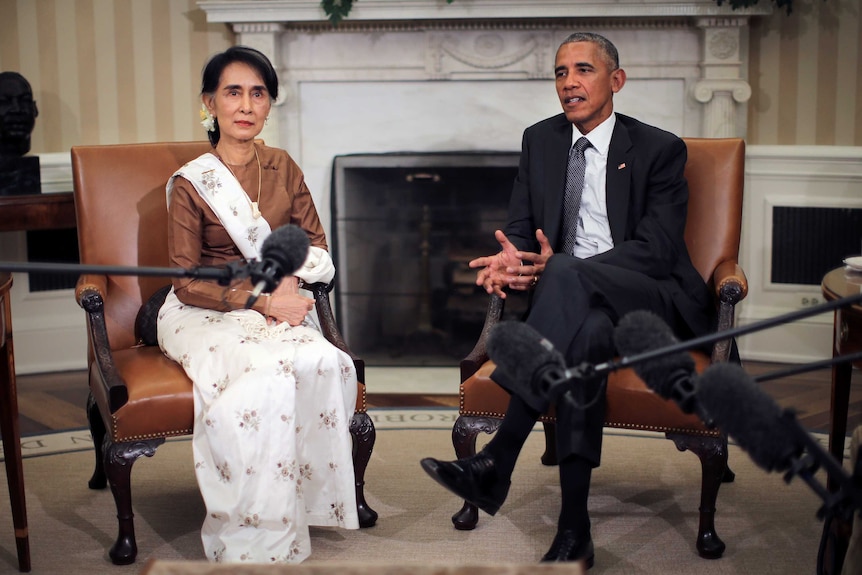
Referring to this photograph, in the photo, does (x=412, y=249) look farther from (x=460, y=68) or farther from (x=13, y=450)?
(x=13, y=450)

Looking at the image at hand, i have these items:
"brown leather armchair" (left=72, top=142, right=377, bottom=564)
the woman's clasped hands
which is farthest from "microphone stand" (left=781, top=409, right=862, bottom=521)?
the woman's clasped hands

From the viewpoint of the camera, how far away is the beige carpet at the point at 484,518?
2707 millimetres

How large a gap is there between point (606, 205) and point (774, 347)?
2.14 meters

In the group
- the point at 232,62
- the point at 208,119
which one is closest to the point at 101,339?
the point at 208,119

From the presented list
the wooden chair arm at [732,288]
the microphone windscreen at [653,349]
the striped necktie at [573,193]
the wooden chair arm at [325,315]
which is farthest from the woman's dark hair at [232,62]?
the microphone windscreen at [653,349]

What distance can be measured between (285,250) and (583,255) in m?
1.67

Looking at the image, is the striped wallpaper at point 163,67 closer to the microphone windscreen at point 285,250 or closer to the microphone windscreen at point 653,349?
the microphone windscreen at point 285,250

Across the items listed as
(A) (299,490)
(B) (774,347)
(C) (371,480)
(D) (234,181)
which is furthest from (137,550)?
(B) (774,347)

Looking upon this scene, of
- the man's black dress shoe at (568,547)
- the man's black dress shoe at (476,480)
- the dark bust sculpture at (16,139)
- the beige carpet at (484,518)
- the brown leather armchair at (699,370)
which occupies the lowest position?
the beige carpet at (484,518)

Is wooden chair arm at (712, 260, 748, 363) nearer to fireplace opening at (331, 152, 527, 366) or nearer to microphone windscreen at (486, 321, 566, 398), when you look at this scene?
microphone windscreen at (486, 321, 566, 398)

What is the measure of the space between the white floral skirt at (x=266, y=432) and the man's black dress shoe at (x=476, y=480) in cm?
35

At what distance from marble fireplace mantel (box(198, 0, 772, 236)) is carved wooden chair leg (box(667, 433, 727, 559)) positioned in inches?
92.4

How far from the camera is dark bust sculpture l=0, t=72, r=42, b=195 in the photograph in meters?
4.16

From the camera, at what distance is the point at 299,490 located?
8.64 feet
